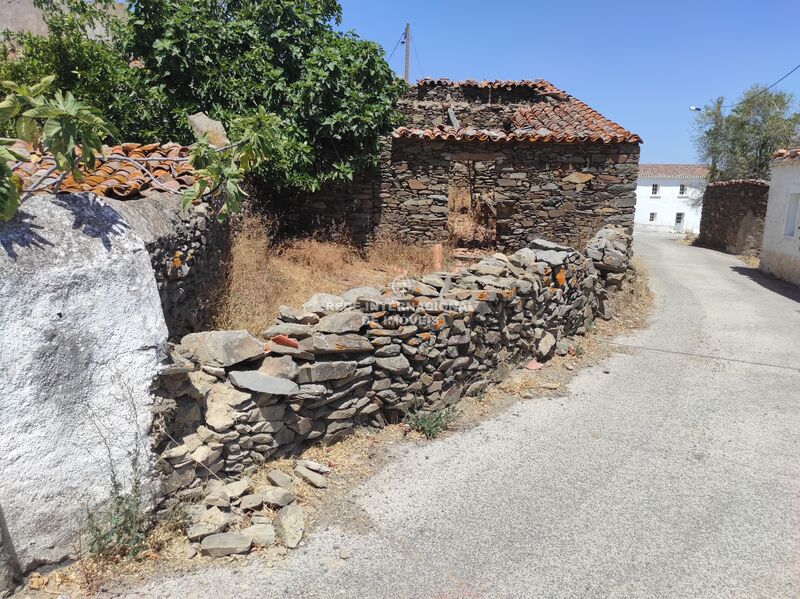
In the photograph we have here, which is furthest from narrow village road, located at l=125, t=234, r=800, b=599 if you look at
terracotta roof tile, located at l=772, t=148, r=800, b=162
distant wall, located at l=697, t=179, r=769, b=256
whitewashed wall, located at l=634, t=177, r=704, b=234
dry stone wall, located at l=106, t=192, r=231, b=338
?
whitewashed wall, located at l=634, t=177, r=704, b=234

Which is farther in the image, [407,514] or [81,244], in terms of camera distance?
[407,514]

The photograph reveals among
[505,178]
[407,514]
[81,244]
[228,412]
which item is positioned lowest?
[407,514]

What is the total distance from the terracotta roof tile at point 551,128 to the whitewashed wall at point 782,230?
5509 mm

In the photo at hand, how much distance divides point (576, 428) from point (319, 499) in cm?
266

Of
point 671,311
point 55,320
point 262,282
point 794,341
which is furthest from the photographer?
point 671,311

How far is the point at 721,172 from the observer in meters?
26.3

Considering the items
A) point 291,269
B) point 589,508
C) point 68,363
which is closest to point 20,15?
point 291,269

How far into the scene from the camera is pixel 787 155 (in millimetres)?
13656

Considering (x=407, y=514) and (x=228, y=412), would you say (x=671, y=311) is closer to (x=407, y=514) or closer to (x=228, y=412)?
(x=407, y=514)

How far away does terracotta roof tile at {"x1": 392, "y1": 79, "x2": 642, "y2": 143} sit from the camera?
33.8 ft

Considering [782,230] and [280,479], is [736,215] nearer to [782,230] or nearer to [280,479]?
[782,230]

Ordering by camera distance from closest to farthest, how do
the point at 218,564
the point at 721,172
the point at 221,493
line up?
the point at 218,564
the point at 221,493
the point at 721,172

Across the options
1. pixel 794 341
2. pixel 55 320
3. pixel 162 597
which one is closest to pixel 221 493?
pixel 162 597

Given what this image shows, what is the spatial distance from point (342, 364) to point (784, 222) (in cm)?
1351
